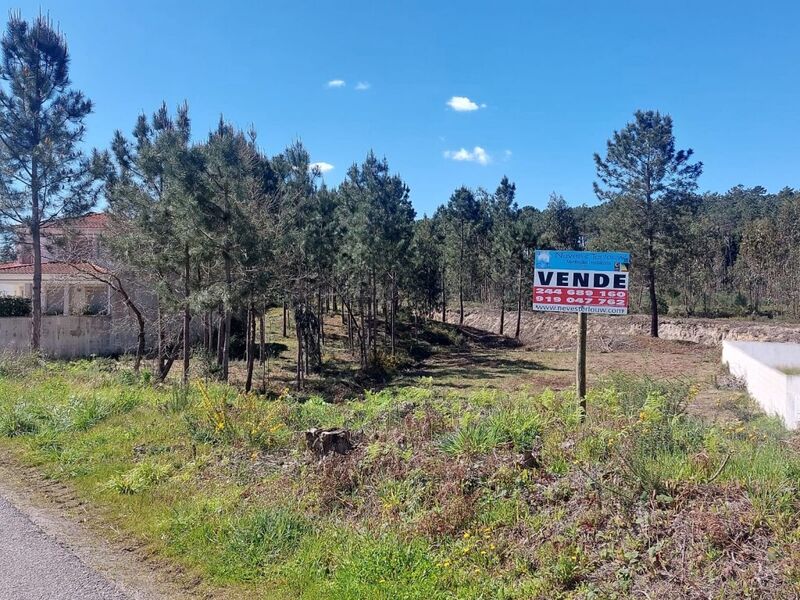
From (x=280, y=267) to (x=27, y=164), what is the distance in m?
10.5

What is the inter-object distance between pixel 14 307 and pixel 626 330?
33.5m

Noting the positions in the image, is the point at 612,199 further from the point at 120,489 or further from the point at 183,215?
the point at 120,489

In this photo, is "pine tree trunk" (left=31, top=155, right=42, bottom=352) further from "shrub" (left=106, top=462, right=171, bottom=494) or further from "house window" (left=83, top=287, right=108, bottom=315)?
"shrub" (left=106, top=462, right=171, bottom=494)

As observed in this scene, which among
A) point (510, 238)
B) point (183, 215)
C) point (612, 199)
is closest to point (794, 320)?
point (612, 199)

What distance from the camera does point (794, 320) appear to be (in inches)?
1326

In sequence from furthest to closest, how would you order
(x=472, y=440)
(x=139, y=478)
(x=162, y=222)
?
(x=162, y=222) < (x=139, y=478) < (x=472, y=440)

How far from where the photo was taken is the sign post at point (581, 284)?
6.17m

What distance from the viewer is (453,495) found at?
4559 millimetres

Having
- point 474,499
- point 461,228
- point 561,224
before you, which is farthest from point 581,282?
point 561,224

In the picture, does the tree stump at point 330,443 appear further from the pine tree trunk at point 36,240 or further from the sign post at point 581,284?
the pine tree trunk at point 36,240

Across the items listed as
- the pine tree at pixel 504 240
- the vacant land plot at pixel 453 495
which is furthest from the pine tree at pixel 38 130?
the pine tree at pixel 504 240

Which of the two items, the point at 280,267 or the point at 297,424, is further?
the point at 280,267

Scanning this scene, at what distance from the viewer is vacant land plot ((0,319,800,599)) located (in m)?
3.51

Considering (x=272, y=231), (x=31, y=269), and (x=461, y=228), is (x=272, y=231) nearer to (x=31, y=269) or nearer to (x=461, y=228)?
(x=31, y=269)
